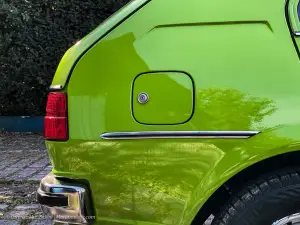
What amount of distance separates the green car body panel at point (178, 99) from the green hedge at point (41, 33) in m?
6.42

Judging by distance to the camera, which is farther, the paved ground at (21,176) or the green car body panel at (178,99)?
the paved ground at (21,176)

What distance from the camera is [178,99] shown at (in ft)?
6.68

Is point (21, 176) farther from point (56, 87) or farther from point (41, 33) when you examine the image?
point (41, 33)

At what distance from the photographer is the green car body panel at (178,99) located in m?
1.99

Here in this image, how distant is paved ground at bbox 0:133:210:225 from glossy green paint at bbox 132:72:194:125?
60.0 inches

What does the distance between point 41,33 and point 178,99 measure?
6871 millimetres

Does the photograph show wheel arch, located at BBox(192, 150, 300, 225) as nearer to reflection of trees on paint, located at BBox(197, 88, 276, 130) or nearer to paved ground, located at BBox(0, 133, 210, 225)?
reflection of trees on paint, located at BBox(197, 88, 276, 130)

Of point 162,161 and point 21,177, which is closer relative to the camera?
point 162,161

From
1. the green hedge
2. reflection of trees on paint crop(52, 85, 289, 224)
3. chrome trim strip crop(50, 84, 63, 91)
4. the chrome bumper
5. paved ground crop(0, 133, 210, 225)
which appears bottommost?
paved ground crop(0, 133, 210, 225)

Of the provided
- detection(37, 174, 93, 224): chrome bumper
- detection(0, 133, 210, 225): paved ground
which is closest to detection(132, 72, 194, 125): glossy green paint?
detection(37, 174, 93, 224): chrome bumper

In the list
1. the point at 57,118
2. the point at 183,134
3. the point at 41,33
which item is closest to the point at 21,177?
the point at 57,118

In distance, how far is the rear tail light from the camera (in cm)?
220

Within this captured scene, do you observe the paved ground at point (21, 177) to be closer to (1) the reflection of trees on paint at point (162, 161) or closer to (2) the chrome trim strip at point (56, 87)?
(1) the reflection of trees on paint at point (162, 161)

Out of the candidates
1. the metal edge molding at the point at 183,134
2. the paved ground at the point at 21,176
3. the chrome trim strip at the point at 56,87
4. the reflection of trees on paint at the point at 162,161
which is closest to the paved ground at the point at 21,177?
the paved ground at the point at 21,176
